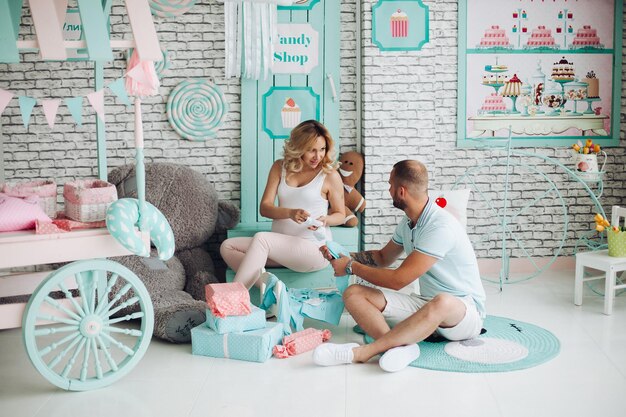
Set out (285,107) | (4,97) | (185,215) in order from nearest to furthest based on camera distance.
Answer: (4,97)
(185,215)
(285,107)

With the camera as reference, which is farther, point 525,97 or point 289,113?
point 525,97

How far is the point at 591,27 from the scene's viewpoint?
572 centimetres

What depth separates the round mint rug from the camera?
3.71m

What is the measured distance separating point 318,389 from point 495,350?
3.44ft

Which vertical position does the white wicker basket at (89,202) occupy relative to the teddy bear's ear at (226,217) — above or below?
above

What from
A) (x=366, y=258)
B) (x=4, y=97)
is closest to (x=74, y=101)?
(x=4, y=97)

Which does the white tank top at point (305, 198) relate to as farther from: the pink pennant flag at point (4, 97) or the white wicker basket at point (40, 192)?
the pink pennant flag at point (4, 97)

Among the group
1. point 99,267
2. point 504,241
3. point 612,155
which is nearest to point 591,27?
point 612,155

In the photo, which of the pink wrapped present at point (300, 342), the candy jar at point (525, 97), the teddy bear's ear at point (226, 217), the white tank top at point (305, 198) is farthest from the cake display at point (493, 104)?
the pink wrapped present at point (300, 342)

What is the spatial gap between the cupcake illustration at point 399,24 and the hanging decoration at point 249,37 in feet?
2.78

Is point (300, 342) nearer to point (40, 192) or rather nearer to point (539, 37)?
point (40, 192)

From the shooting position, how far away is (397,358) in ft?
12.0

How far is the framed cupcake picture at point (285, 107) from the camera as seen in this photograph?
554cm

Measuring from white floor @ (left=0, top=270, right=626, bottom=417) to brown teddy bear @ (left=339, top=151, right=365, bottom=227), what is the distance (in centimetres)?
180
